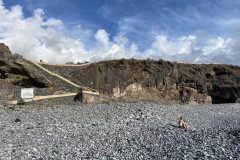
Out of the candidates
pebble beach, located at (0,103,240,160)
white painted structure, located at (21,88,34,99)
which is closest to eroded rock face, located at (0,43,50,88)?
white painted structure, located at (21,88,34,99)

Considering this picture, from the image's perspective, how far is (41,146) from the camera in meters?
7.44

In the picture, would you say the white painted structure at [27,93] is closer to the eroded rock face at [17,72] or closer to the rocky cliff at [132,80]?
the rocky cliff at [132,80]

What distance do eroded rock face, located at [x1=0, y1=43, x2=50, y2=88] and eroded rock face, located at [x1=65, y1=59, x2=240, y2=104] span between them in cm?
354

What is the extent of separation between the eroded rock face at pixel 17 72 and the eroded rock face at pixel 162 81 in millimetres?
3536

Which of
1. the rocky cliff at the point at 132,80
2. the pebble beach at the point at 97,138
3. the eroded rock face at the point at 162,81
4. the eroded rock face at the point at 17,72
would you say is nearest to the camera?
the pebble beach at the point at 97,138

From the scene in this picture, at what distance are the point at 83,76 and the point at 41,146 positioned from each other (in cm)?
1331

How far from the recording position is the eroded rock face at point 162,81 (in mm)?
20641

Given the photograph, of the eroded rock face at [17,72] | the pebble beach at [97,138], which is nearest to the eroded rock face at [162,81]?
the eroded rock face at [17,72]

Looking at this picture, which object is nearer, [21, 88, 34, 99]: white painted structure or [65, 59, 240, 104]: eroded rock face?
[21, 88, 34, 99]: white painted structure

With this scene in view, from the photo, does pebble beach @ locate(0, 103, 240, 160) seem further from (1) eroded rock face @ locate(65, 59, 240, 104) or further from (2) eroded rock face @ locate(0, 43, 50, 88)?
(1) eroded rock face @ locate(65, 59, 240, 104)

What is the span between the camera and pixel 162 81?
77.8ft

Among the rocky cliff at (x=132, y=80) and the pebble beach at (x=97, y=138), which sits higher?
the rocky cliff at (x=132, y=80)

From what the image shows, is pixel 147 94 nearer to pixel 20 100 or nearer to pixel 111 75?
pixel 111 75

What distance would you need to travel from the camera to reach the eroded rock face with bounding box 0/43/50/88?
15641 millimetres
